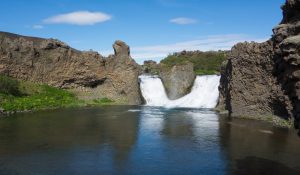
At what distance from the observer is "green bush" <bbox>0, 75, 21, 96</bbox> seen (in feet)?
206

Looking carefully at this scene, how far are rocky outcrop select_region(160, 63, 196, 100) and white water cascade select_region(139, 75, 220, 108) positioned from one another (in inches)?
38.6

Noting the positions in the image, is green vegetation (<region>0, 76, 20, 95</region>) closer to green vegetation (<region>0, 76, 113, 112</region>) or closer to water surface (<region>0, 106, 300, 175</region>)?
green vegetation (<region>0, 76, 113, 112</region>)

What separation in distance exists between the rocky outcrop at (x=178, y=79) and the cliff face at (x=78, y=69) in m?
5.87

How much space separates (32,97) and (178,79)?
26628 millimetres

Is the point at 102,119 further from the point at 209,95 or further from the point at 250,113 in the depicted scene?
the point at 209,95

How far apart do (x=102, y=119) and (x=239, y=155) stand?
23425 millimetres

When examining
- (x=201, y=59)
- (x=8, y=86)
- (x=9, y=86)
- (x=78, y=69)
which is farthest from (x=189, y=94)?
(x=201, y=59)

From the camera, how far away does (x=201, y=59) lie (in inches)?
5699

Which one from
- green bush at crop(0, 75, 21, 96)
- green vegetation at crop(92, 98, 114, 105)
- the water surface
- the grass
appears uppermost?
green bush at crop(0, 75, 21, 96)

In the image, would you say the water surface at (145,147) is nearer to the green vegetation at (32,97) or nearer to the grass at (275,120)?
the grass at (275,120)

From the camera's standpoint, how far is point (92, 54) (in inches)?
3041

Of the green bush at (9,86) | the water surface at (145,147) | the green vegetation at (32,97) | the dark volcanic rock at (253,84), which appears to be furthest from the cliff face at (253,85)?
the green bush at (9,86)

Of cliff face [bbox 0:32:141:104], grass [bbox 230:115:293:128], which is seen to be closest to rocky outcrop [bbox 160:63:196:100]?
cliff face [bbox 0:32:141:104]

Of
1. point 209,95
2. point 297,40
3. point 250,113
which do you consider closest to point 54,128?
point 250,113
